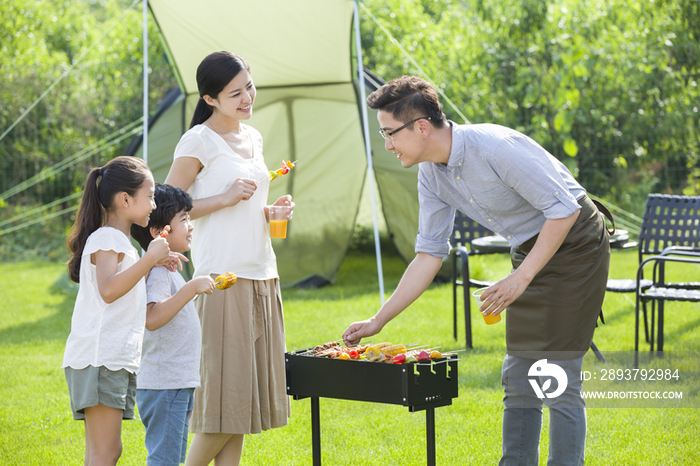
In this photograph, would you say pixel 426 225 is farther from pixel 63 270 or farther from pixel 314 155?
pixel 63 270

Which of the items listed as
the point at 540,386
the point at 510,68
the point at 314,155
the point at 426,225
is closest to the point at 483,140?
the point at 426,225

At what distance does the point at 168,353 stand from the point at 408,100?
3.49 ft

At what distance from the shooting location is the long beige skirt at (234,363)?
2287mm

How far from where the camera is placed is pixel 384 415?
11.1 feet

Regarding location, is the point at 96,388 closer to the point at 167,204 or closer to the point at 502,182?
the point at 167,204

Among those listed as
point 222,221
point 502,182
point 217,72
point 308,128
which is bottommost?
point 222,221

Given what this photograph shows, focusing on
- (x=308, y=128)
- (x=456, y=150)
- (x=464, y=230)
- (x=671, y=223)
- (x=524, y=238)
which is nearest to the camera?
(x=456, y=150)

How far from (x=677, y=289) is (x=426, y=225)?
2331mm

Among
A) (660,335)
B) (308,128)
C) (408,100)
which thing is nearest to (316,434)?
(408,100)

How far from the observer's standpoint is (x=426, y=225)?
7.80 ft

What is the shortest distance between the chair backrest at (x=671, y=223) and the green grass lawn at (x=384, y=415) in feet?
1.84

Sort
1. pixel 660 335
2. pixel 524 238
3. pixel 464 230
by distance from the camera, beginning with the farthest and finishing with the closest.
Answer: pixel 464 230 < pixel 660 335 < pixel 524 238

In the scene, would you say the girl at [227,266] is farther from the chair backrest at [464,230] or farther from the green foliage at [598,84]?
the green foliage at [598,84]

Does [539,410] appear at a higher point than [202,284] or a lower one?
lower
